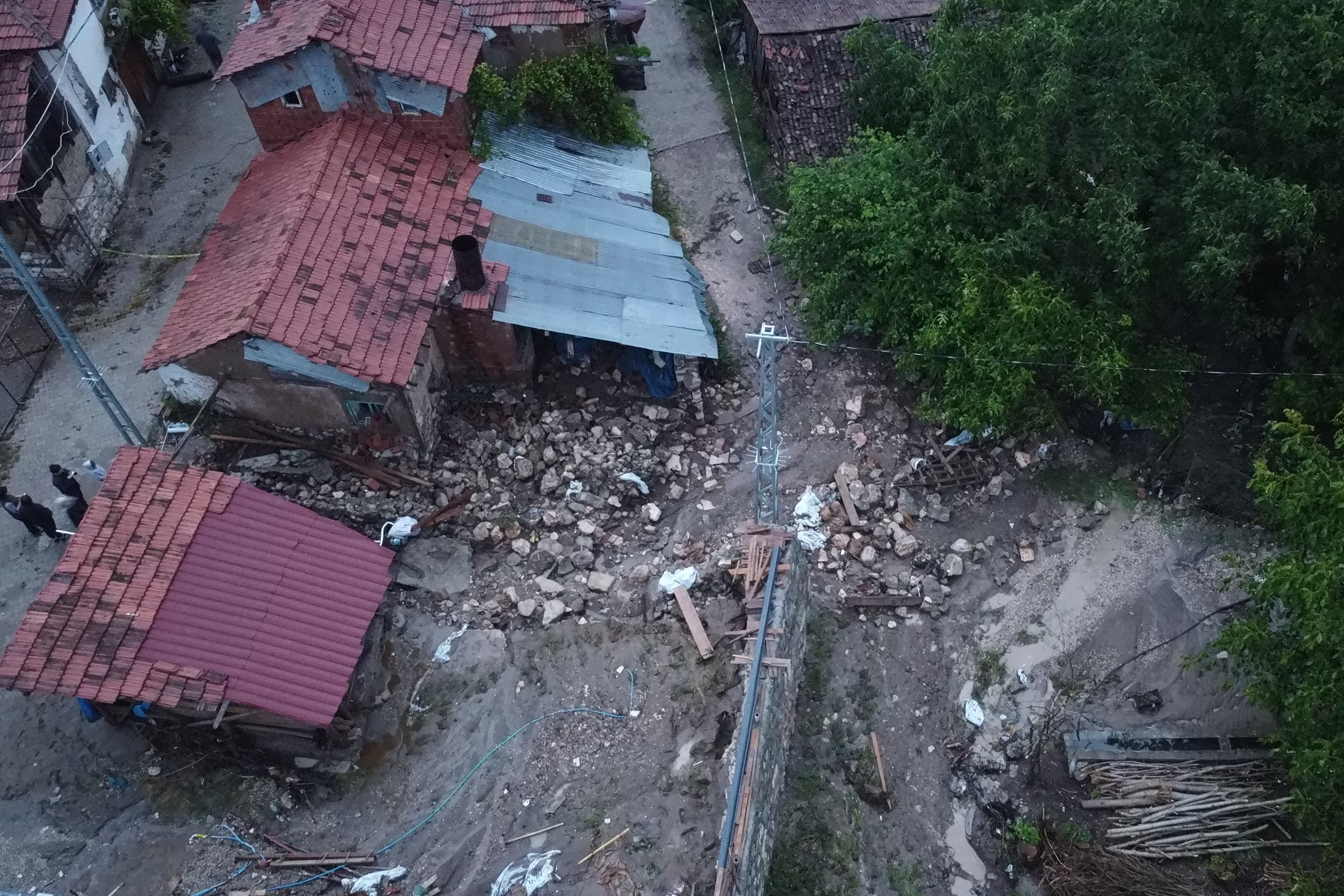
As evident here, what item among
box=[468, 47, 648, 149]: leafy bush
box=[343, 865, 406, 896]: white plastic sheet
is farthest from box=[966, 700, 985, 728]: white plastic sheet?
box=[468, 47, 648, 149]: leafy bush

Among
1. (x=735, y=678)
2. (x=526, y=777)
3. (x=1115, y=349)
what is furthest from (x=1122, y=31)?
(x=526, y=777)

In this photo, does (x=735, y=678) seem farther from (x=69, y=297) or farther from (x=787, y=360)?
(x=69, y=297)

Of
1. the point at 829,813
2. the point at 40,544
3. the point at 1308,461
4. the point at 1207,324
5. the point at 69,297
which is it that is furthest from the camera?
the point at 69,297

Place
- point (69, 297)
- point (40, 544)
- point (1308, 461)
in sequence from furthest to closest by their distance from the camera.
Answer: point (69, 297)
point (40, 544)
point (1308, 461)

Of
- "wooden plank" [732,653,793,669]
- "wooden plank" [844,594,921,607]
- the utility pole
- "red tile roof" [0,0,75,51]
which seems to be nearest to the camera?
"wooden plank" [732,653,793,669]

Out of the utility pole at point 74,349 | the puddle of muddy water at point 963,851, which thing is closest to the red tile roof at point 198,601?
the utility pole at point 74,349

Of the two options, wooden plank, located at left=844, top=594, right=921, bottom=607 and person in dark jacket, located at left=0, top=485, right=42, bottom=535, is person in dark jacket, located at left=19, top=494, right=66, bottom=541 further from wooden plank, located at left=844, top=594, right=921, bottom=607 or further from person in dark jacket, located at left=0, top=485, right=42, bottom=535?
wooden plank, located at left=844, top=594, right=921, bottom=607
